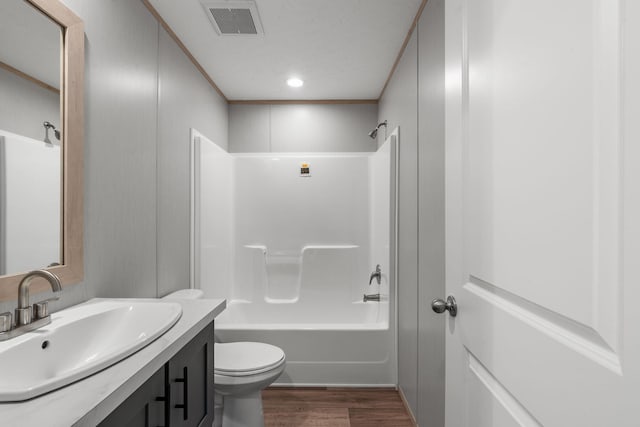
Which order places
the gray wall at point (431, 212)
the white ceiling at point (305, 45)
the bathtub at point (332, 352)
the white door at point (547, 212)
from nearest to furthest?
the white door at point (547, 212) < the gray wall at point (431, 212) < the white ceiling at point (305, 45) < the bathtub at point (332, 352)

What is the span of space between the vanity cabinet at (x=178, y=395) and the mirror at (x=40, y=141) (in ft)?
1.60

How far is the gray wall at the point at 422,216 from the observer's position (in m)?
1.59

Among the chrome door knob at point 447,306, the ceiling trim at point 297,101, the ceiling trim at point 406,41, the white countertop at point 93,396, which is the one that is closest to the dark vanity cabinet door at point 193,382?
the white countertop at point 93,396

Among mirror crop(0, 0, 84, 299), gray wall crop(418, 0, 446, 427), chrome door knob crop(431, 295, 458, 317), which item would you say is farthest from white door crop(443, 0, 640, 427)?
mirror crop(0, 0, 84, 299)

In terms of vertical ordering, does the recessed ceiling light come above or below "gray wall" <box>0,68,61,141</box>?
above

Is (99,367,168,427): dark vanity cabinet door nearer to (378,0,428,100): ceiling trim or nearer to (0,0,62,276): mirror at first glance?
(0,0,62,276): mirror

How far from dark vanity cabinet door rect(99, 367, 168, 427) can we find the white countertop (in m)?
0.04

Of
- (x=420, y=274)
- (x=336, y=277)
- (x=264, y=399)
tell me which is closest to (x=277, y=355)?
(x=264, y=399)

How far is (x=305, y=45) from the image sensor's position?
87.4 inches

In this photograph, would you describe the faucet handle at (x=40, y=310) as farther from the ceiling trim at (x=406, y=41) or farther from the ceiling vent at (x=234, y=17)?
the ceiling trim at (x=406, y=41)

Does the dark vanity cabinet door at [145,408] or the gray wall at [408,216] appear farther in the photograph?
the gray wall at [408,216]

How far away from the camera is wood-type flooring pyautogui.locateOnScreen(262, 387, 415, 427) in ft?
6.87

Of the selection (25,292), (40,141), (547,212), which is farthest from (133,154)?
(547,212)

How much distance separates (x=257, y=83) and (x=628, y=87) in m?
2.76
